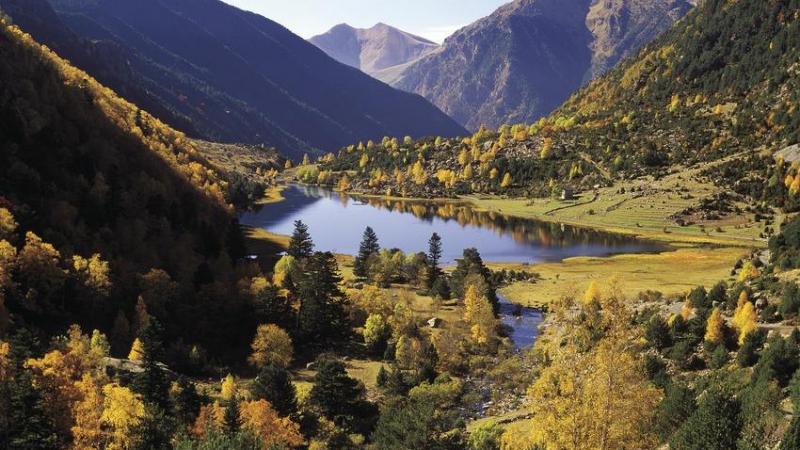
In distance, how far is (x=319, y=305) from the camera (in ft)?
250

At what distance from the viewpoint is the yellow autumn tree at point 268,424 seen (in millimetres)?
44969

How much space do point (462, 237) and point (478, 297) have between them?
85915 mm

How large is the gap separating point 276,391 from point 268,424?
15.2ft

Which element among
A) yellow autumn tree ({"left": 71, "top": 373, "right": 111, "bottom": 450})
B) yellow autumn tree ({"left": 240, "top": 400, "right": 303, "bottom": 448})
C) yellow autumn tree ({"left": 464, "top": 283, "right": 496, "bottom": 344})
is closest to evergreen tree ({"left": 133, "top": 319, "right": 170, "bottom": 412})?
yellow autumn tree ({"left": 71, "top": 373, "right": 111, "bottom": 450})

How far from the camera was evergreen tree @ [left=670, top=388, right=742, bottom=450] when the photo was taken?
2673cm

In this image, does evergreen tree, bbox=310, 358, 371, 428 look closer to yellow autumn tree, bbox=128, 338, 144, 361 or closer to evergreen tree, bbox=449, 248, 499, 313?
yellow autumn tree, bbox=128, 338, 144, 361

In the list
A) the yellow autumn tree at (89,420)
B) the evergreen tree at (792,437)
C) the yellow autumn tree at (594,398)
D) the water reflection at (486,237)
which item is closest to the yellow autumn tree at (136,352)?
the yellow autumn tree at (89,420)

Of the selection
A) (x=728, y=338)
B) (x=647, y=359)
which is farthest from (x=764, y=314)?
(x=647, y=359)

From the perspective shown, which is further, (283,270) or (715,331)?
(283,270)

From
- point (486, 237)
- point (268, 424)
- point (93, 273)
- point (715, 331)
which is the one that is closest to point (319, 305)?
point (93, 273)

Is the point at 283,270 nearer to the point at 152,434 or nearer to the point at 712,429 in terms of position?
the point at 152,434

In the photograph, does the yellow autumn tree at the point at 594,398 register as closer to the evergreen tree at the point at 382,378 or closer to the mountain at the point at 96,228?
the evergreen tree at the point at 382,378

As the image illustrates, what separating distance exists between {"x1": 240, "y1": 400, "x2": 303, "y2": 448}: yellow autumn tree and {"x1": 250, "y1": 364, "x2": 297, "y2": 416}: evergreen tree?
1.79 metres

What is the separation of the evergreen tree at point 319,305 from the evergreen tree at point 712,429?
51.5 m
